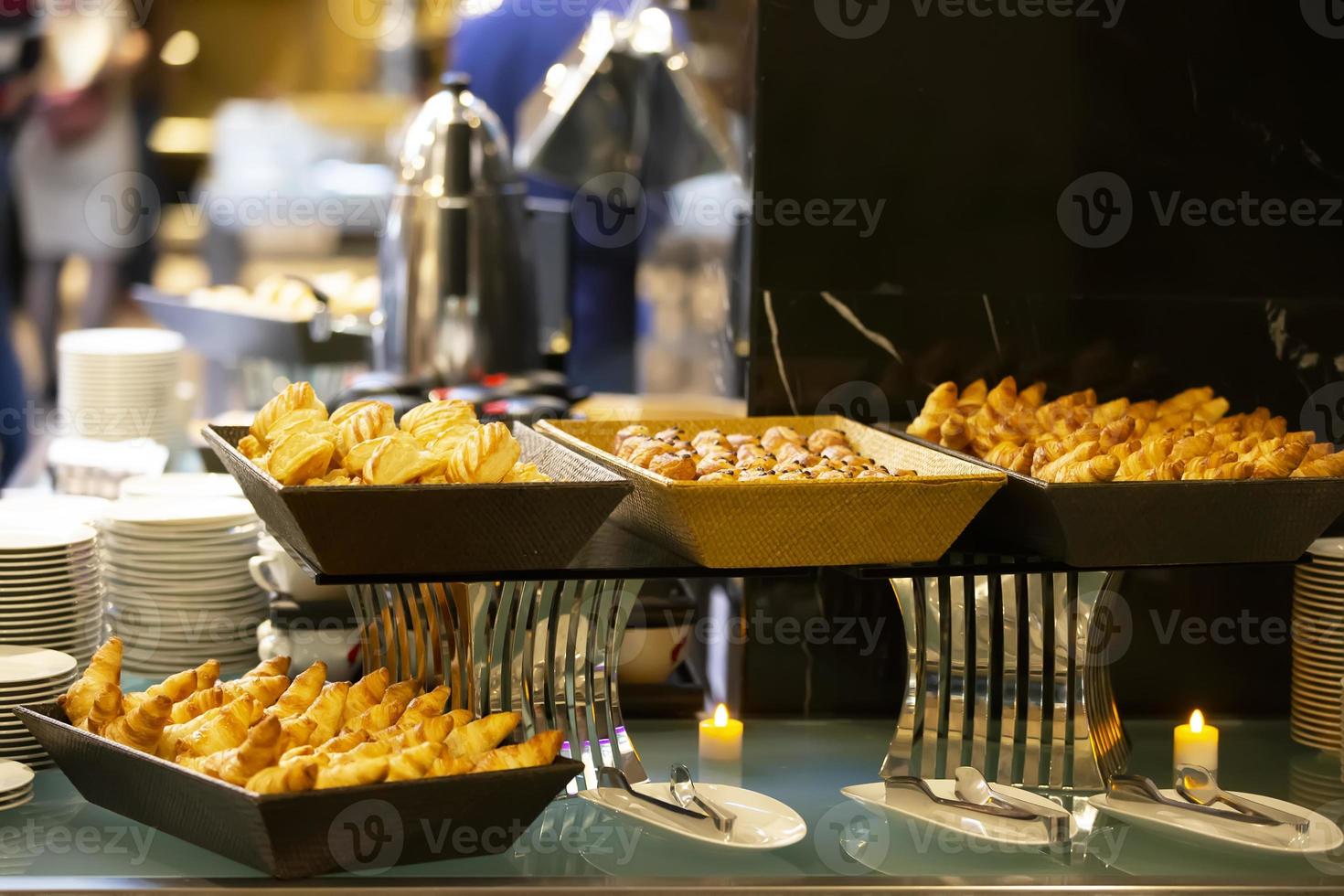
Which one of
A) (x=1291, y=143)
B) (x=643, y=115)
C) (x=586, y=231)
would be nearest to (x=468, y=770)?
(x=1291, y=143)

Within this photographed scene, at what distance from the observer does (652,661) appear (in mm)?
1854

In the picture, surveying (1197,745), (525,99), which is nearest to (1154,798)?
(1197,745)

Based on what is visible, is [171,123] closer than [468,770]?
No

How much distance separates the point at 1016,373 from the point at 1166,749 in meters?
0.46

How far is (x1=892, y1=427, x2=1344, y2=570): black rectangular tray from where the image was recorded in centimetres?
145

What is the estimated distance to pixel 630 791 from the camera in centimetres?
150

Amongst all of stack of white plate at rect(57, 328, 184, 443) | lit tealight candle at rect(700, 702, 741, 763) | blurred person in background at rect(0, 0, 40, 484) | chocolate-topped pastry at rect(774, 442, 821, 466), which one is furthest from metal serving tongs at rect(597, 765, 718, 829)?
blurred person in background at rect(0, 0, 40, 484)

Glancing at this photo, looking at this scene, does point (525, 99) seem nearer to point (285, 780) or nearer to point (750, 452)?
point (750, 452)

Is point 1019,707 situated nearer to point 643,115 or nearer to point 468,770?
point 468,770

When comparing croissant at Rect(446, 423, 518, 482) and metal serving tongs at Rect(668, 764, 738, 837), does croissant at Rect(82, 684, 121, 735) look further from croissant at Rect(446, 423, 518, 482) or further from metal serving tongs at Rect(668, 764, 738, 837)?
metal serving tongs at Rect(668, 764, 738, 837)

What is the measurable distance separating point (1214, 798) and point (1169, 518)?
28 cm

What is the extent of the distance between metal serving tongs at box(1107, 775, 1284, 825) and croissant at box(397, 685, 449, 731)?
643 mm

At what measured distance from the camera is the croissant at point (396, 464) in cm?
133

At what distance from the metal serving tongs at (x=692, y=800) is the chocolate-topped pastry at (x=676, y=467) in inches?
10.8
